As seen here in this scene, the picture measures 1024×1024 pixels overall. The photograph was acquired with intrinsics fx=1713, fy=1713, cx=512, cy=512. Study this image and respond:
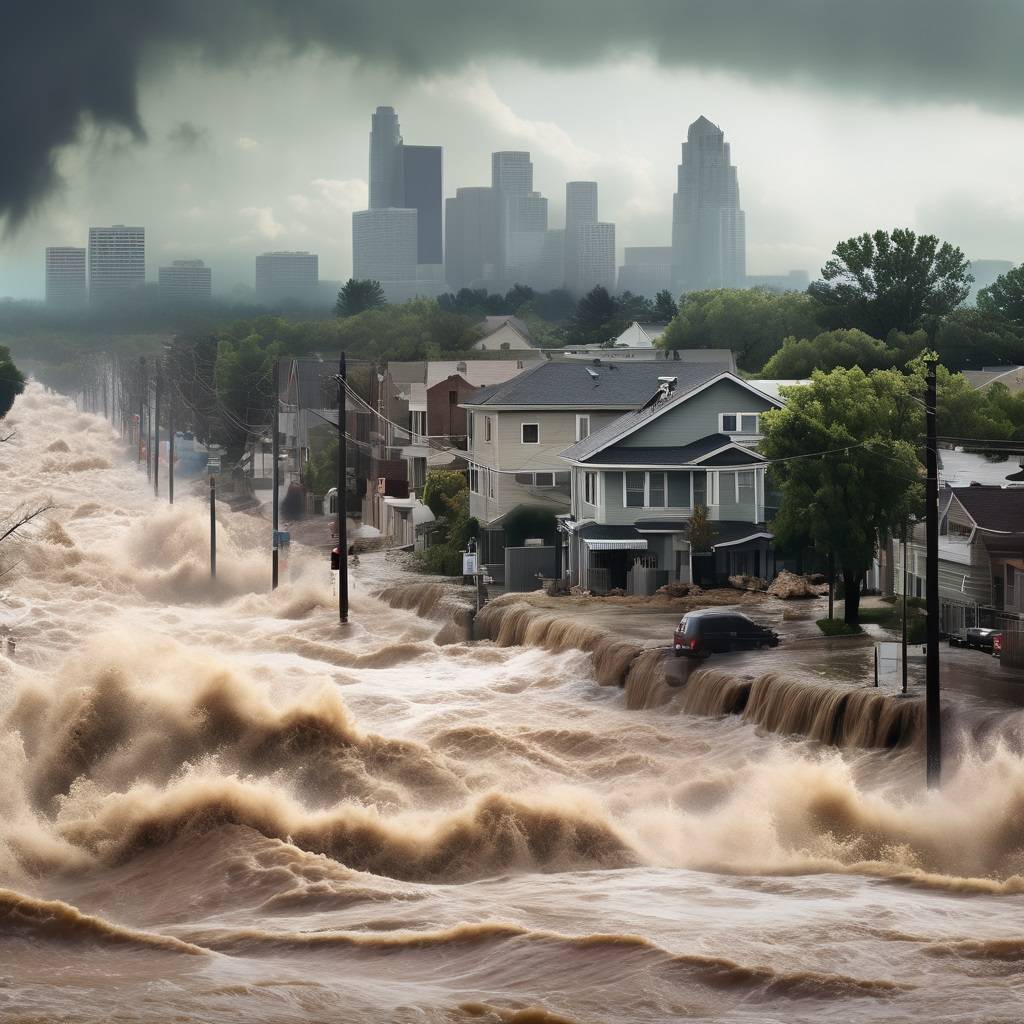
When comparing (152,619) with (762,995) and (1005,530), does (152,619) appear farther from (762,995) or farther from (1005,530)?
(762,995)

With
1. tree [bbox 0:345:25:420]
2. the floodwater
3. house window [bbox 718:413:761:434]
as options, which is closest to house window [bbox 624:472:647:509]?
house window [bbox 718:413:761:434]

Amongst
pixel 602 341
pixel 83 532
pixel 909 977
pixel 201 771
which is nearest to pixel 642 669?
pixel 201 771

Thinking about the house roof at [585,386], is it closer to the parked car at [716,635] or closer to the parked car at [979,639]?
the parked car at [716,635]

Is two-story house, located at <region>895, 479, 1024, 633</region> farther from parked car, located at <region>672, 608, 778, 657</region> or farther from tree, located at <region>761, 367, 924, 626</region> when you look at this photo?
parked car, located at <region>672, 608, 778, 657</region>

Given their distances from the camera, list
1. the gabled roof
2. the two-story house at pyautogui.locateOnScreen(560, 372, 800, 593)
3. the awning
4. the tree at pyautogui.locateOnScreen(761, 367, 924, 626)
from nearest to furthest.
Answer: the tree at pyautogui.locateOnScreen(761, 367, 924, 626) < the awning < the two-story house at pyautogui.locateOnScreen(560, 372, 800, 593) < the gabled roof

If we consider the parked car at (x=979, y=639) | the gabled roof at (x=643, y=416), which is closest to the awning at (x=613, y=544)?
the gabled roof at (x=643, y=416)
